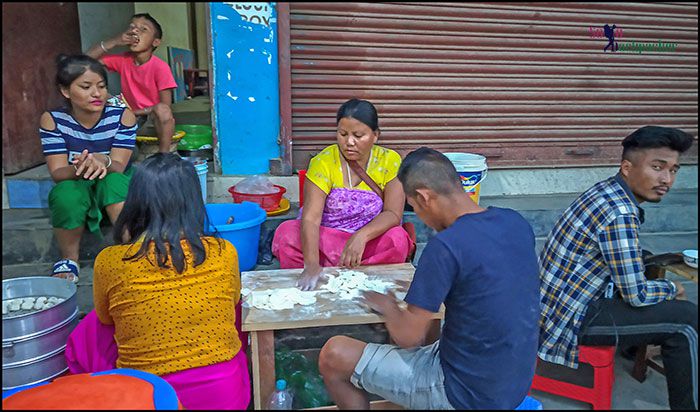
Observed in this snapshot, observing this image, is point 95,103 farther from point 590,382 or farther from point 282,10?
point 590,382

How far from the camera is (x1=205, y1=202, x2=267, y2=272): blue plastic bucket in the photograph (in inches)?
133

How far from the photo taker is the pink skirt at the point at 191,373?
6.21ft

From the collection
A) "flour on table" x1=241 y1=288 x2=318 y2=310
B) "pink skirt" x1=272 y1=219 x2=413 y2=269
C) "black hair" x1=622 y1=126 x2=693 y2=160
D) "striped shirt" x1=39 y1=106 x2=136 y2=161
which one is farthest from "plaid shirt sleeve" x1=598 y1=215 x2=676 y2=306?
"striped shirt" x1=39 y1=106 x2=136 y2=161

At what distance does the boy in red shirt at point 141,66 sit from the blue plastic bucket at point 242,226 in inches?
53.7

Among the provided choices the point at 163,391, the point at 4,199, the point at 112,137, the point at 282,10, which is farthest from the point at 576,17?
the point at 4,199

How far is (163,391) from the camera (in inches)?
53.2

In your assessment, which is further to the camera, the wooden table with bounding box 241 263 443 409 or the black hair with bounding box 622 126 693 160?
the black hair with bounding box 622 126 693 160

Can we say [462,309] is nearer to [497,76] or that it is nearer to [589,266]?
[589,266]

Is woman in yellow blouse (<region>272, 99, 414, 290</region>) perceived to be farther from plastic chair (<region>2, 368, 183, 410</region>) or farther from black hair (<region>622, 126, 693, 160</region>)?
plastic chair (<region>2, 368, 183, 410</region>)

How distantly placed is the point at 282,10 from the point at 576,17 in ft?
10.2

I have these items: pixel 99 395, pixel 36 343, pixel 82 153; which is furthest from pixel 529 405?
pixel 82 153

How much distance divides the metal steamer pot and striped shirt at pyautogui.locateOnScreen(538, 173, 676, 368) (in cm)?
243

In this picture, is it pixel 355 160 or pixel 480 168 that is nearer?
pixel 355 160

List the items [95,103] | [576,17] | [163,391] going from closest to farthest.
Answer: [163,391] < [95,103] < [576,17]
